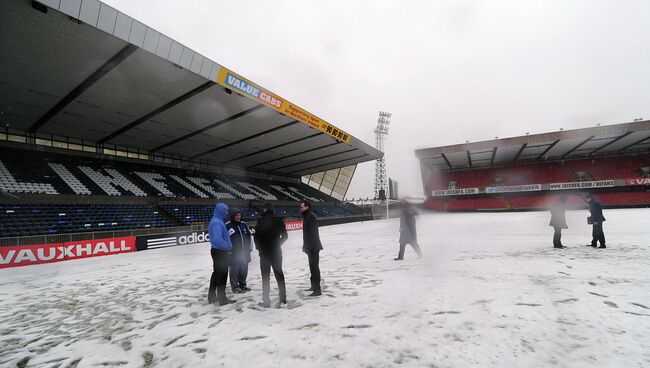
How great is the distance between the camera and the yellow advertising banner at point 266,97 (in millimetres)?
13586

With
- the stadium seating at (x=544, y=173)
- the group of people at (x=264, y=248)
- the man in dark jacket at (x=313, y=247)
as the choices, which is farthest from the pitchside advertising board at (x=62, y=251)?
the stadium seating at (x=544, y=173)

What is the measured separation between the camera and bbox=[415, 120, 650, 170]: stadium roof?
29.8 meters

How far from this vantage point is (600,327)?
3.13 metres

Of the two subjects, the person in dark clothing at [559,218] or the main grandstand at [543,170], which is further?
the main grandstand at [543,170]

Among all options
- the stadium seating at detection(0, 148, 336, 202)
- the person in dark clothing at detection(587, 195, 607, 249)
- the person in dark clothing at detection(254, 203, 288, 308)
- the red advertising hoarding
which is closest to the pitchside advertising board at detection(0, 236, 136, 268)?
the stadium seating at detection(0, 148, 336, 202)

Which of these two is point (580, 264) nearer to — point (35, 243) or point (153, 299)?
point (153, 299)

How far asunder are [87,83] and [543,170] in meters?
51.3

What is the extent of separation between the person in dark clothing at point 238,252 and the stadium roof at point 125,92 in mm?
9142

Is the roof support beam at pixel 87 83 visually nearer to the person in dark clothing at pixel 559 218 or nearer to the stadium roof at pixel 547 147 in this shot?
the person in dark clothing at pixel 559 218

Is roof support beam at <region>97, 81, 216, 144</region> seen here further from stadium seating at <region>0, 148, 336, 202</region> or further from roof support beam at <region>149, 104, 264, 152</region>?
roof support beam at <region>149, 104, 264, 152</region>

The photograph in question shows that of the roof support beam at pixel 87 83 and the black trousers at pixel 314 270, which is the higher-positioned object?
the roof support beam at pixel 87 83

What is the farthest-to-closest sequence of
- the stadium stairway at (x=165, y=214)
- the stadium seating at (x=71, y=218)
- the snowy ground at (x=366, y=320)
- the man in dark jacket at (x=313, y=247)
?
the stadium stairway at (x=165, y=214), the stadium seating at (x=71, y=218), the man in dark jacket at (x=313, y=247), the snowy ground at (x=366, y=320)

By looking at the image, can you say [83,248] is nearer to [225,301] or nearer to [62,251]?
[62,251]

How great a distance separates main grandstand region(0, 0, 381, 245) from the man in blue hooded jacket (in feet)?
30.7
